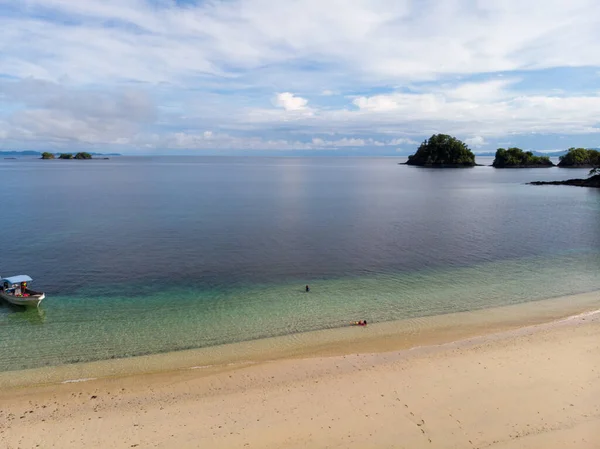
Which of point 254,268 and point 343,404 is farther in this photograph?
point 254,268

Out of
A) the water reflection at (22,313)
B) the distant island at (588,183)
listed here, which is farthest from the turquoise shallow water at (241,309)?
the distant island at (588,183)

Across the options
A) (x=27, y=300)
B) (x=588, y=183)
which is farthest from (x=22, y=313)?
(x=588, y=183)

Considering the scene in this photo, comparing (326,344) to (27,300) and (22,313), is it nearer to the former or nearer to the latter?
(22,313)

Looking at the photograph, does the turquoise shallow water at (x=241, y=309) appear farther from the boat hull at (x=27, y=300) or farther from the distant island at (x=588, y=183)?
the distant island at (x=588, y=183)

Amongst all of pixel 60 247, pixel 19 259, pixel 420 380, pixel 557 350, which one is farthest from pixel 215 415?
pixel 60 247

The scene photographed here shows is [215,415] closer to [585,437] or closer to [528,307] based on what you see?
[585,437]

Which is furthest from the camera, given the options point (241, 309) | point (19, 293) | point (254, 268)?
point (254, 268)

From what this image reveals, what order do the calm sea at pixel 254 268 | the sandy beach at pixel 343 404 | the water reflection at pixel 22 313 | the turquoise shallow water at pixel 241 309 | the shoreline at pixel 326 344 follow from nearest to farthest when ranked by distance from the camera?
the sandy beach at pixel 343 404 → the shoreline at pixel 326 344 → the turquoise shallow water at pixel 241 309 → the calm sea at pixel 254 268 → the water reflection at pixel 22 313
